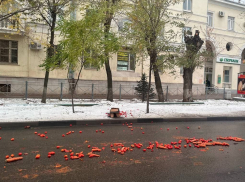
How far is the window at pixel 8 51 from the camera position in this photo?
59.1 ft

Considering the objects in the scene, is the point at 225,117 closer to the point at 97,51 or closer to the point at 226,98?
the point at 97,51

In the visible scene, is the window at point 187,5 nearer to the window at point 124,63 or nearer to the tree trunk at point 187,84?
the window at point 124,63

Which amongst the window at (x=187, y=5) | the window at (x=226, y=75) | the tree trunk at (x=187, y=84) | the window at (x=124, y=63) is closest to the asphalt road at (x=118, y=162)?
the tree trunk at (x=187, y=84)

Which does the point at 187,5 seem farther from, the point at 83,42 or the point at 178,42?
the point at 83,42

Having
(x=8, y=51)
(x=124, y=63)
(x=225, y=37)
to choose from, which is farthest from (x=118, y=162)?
(x=225, y=37)

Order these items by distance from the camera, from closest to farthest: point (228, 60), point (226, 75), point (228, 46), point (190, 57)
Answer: point (190, 57) < point (228, 60) < point (228, 46) < point (226, 75)

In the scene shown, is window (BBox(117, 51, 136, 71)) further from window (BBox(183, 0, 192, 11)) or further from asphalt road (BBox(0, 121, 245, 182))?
asphalt road (BBox(0, 121, 245, 182))

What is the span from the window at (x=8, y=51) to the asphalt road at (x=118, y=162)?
1340 cm

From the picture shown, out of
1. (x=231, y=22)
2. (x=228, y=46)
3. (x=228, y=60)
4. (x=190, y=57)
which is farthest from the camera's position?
(x=231, y=22)

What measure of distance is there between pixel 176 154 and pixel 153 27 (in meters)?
6.57

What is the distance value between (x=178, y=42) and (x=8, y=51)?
1585cm

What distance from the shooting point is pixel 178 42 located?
23.1 meters

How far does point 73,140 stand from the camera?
595cm

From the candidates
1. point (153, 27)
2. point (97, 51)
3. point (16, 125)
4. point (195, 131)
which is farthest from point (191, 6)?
point (16, 125)
